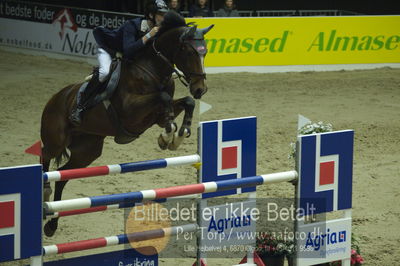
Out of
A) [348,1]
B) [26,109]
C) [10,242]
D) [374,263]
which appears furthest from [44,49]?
[10,242]

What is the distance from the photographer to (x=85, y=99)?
7.10 m

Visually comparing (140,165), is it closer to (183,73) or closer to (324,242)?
(183,73)

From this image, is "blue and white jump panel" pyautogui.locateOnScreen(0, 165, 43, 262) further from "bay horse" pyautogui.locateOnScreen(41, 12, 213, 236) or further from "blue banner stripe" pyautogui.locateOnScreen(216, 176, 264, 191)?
"bay horse" pyautogui.locateOnScreen(41, 12, 213, 236)

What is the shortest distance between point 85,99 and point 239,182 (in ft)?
7.78

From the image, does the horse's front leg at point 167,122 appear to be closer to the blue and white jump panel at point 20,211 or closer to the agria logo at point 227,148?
the agria logo at point 227,148

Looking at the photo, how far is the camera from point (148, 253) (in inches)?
212

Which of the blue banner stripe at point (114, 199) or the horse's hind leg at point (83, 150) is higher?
the blue banner stripe at point (114, 199)

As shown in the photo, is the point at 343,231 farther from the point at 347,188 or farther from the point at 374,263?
the point at 374,263

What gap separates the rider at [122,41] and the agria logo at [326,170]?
205cm

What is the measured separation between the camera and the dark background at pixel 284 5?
20.6 metres

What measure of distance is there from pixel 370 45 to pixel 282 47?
1.97m

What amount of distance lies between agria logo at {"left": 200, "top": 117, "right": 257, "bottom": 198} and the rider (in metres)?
1.47

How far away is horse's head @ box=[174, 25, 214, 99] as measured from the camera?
632cm

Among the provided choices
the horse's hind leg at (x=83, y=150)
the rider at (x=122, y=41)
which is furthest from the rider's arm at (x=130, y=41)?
the horse's hind leg at (x=83, y=150)
